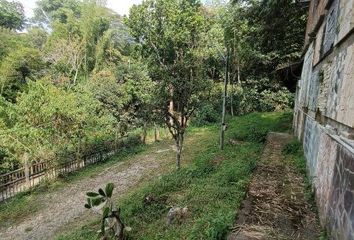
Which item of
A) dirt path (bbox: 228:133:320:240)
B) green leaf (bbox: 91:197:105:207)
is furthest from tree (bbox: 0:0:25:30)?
dirt path (bbox: 228:133:320:240)

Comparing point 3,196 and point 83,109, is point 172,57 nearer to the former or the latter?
point 83,109

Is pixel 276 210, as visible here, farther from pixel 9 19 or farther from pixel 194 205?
pixel 9 19

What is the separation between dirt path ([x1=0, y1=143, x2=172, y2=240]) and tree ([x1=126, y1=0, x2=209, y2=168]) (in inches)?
87.3

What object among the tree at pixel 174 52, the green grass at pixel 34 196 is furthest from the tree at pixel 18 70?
the tree at pixel 174 52

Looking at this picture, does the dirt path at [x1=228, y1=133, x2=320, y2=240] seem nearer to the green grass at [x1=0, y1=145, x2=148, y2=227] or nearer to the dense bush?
the green grass at [x1=0, y1=145, x2=148, y2=227]

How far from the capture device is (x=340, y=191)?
10.1 ft

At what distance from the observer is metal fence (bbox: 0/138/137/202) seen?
10.6 metres

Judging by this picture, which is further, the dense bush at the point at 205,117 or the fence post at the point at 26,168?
the dense bush at the point at 205,117

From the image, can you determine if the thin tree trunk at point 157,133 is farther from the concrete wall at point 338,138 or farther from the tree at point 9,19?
the tree at point 9,19

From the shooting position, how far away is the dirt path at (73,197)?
8094 mm

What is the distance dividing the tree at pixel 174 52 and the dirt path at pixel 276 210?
4241 mm

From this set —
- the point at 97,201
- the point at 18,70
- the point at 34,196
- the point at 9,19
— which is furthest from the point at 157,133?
the point at 9,19

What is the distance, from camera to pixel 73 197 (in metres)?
10.2

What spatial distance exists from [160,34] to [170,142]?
645 centimetres
